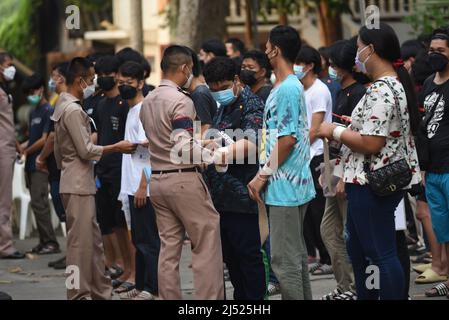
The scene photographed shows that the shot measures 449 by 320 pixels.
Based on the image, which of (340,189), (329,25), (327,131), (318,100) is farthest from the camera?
(329,25)

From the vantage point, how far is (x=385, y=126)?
7.30 metres

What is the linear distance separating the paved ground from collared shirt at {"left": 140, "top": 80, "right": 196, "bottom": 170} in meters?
2.05

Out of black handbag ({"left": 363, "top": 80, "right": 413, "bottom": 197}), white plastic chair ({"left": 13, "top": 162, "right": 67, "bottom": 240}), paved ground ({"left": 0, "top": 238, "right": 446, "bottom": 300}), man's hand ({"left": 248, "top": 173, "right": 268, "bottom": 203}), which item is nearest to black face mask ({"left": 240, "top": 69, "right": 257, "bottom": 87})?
paved ground ({"left": 0, "top": 238, "right": 446, "bottom": 300})

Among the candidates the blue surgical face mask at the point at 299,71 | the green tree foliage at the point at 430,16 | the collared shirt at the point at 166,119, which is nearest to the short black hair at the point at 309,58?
the blue surgical face mask at the point at 299,71

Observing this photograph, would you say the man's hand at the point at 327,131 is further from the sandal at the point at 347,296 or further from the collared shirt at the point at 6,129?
the collared shirt at the point at 6,129

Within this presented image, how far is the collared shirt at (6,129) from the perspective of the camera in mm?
12258

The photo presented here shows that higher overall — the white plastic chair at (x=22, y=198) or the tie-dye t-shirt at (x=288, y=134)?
the tie-dye t-shirt at (x=288, y=134)

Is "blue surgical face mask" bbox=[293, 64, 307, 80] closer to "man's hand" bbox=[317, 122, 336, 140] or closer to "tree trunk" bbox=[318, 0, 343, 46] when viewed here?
"man's hand" bbox=[317, 122, 336, 140]

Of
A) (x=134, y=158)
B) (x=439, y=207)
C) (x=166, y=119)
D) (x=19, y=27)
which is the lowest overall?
(x=439, y=207)

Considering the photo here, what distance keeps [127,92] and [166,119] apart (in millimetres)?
2041

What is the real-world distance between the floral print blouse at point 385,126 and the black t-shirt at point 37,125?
240 inches

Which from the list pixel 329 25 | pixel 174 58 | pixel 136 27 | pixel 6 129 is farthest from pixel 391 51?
pixel 329 25

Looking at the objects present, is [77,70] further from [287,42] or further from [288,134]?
[288,134]
